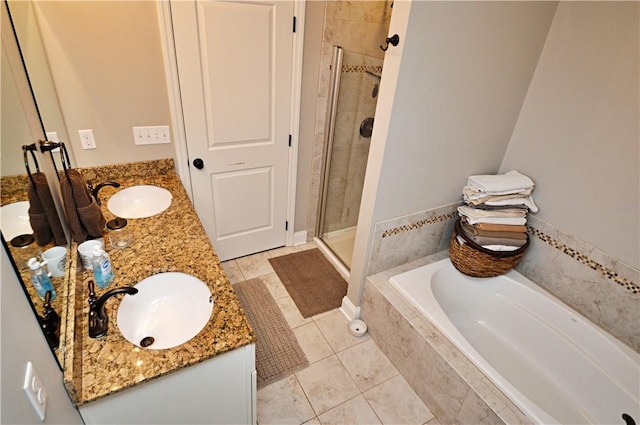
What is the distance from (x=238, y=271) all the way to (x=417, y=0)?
2.11m

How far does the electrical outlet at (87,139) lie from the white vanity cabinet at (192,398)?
4.73 feet

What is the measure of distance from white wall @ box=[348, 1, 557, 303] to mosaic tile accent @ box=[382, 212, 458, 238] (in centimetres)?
10

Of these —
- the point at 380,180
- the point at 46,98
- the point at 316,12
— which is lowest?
the point at 380,180

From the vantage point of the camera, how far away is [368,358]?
78.7 inches

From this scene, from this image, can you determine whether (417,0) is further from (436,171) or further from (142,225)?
(142,225)

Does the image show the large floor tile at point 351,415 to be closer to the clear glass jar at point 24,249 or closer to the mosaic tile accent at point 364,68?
the clear glass jar at point 24,249

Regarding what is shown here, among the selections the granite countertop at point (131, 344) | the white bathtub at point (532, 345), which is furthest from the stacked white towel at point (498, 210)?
the granite countertop at point (131, 344)

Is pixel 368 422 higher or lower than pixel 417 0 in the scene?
lower

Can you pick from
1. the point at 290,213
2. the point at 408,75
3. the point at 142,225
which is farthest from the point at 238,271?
the point at 408,75

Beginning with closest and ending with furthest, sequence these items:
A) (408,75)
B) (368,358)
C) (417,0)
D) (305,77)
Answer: (417,0) < (408,75) < (368,358) < (305,77)

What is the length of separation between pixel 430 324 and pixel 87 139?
2.13 meters

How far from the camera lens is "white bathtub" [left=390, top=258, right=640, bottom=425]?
5.21 feet

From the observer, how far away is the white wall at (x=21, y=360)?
0.65 m

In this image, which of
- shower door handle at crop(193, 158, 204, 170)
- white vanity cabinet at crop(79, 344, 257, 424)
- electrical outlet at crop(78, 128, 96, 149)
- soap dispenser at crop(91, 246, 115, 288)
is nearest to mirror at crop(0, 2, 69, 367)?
soap dispenser at crop(91, 246, 115, 288)
